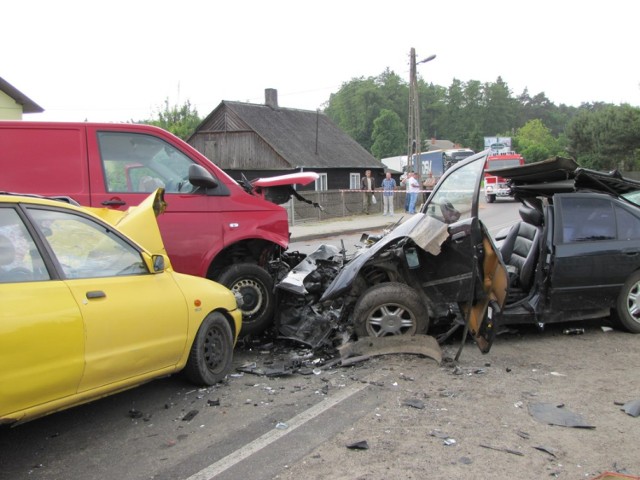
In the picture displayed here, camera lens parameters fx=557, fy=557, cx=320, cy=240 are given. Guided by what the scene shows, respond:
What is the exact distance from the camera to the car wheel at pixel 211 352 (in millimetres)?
4520

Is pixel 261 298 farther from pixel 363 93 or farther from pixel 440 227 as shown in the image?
pixel 363 93

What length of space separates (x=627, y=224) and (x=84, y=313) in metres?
5.51

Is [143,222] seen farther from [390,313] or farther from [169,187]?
[390,313]

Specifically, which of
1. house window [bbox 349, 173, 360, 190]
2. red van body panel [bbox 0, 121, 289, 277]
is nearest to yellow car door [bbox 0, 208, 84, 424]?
red van body panel [bbox 0, 121, 289, 277]

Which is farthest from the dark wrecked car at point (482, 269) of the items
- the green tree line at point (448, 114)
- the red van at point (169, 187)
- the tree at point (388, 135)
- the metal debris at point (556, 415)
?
the tree at point (388, 135)

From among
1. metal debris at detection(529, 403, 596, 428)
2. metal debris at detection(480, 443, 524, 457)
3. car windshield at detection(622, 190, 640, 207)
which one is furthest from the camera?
car windshield at detection(622, 190, 640, 207)

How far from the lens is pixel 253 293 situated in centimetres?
604

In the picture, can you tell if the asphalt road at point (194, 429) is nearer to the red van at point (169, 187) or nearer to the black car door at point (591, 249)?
the red van at point (169, 187)

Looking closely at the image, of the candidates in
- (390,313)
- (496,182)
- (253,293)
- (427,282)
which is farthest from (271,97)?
(390,313)

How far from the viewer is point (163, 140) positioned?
19.0ft

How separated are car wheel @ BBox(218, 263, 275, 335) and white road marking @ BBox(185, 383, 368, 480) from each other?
1.75 m

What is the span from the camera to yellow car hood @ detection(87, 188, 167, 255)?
15.6ft

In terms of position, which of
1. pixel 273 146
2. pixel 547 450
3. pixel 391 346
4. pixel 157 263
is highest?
pixel 273 146

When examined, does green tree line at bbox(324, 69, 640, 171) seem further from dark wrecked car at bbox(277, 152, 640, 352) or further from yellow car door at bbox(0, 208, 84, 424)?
yellow car door at bbox(0, 208, 84, 424)
